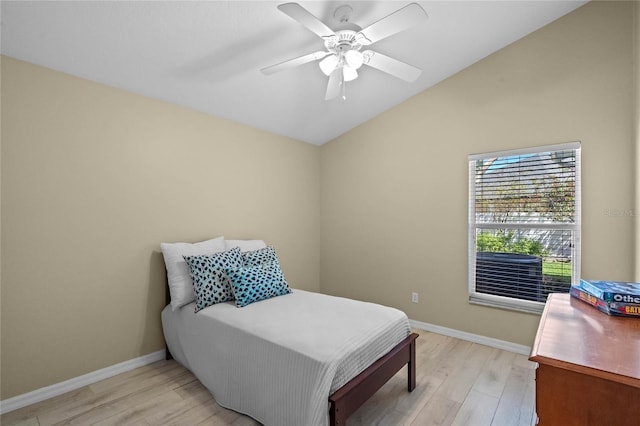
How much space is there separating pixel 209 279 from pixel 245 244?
2.33 feet

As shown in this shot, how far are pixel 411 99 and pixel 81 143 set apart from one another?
3.14 metres

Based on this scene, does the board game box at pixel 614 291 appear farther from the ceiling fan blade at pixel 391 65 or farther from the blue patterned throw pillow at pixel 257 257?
the blue patterned throw pillow at pixel 257 257

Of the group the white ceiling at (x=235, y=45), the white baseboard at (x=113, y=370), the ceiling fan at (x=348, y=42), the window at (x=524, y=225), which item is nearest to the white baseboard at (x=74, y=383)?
the white baseboard at (x=113, y=370)

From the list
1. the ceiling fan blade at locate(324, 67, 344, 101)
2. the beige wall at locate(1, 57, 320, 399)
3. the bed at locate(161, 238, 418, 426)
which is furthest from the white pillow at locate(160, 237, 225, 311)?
the ceiling fan blade at locate(324, 67, 344, 101)

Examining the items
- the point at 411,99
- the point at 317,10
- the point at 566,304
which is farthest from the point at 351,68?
the point at 566,304

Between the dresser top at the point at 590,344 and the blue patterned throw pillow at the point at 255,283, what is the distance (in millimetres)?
1895

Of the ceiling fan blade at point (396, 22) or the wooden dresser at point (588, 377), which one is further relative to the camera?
the ceiling fan blade at point (396, 22)

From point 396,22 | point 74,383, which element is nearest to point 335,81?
point 396,22

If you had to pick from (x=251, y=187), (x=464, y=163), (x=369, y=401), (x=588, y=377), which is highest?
(x=464, y=163)

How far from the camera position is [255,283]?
2547 millimetres

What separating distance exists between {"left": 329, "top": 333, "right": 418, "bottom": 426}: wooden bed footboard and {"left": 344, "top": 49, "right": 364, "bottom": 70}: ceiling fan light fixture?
1.93 m

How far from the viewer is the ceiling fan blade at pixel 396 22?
156 cm

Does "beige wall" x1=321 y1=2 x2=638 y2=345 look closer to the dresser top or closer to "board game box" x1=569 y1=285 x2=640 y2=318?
"board game box" x1=569 y1=285 x2=640 y2=318

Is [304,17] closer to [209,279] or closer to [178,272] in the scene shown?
[209,279]
